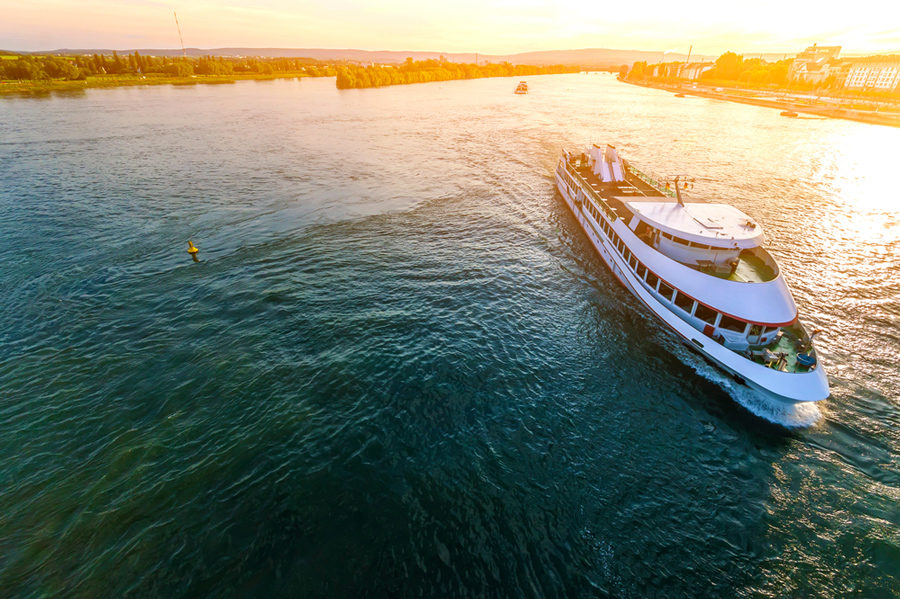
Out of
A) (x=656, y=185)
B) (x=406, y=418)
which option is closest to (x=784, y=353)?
(x=406, y=418)

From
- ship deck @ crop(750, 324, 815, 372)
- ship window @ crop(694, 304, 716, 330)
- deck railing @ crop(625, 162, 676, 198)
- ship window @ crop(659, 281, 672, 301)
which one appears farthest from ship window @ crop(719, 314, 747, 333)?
deck railing @ crop(625, 162, 676, 198)

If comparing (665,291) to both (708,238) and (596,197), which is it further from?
(596,197)

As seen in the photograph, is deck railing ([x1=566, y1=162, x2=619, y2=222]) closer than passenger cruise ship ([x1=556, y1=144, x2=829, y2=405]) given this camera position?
No

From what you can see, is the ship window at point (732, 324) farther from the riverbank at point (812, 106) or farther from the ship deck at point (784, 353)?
the riverbank at point (812, 106)

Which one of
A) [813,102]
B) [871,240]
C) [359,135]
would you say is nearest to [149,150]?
[359,135]

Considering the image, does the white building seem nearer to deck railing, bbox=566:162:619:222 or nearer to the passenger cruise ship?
deck railing, bbox=566:162:619:222
